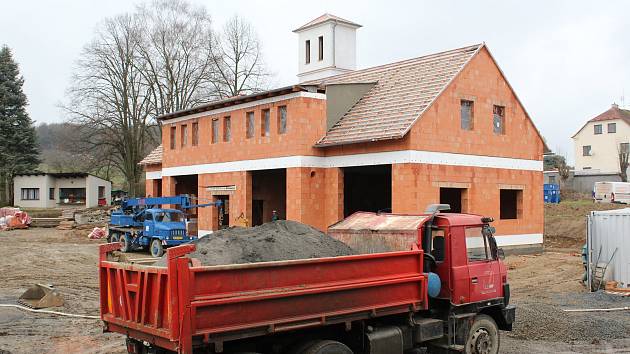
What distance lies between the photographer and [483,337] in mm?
9539

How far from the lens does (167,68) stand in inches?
2051

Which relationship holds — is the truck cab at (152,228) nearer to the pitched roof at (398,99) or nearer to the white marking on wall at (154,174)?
the pitched roof at (398,99)

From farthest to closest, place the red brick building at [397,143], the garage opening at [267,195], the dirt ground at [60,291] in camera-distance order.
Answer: the garage opening at [267,195] < the red brick building at [397,143] < the dirt ground at [60,291]

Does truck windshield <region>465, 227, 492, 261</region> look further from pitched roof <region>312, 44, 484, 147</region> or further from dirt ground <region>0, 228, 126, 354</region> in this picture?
pitched roof <region>312, 44, 484, 147</region>

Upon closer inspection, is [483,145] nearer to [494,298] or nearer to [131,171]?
[494,298]

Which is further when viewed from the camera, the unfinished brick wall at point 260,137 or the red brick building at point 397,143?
the unfinished brick wall at point 260,137

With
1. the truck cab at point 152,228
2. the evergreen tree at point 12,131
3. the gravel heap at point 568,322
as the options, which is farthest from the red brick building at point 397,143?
the evergreen tree at point 12,131

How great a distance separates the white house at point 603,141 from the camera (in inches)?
2702

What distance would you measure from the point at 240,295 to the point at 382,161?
55.3 feet

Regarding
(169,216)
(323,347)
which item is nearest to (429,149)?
(169,216)

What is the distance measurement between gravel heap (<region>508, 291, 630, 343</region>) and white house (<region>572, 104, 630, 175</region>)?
57.1 meters

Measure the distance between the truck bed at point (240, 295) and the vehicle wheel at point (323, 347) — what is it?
0.27 meters

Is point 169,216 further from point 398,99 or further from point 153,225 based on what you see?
point 398,99

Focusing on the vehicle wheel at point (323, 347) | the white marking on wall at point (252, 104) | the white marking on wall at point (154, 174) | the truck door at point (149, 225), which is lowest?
the vehicle wheel at point (323, 347)
